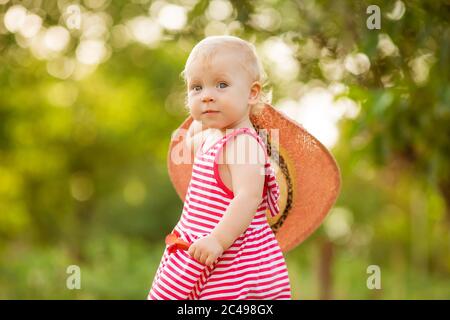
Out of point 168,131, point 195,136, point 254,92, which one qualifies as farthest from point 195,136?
point 168,131

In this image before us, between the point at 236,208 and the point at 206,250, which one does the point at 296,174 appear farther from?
the point at 206,250

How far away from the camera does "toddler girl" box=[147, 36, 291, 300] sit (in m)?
2.10

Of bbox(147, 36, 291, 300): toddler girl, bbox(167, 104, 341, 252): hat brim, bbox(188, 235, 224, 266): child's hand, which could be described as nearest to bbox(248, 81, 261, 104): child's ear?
bbox(147, 36, 291, 300): toddler girl

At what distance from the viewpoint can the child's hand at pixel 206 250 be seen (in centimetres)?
204

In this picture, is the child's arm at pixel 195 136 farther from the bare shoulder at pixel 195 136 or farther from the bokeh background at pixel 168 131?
the bokeh background at pixel 168 131

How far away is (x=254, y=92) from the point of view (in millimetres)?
2266

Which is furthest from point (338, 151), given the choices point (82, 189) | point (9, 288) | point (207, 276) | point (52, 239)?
point (52, 239)

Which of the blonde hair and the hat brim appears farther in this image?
the hat brim

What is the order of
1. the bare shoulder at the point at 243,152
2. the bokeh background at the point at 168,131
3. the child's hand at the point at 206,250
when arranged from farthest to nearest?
1. the bokeh background at the point at 168,131
2. the bare shoulder at the point at 243,152
3. the child's hand at the point at 206,250

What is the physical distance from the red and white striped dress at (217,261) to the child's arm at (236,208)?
54 millimetres

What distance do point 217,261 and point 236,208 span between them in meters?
0.18

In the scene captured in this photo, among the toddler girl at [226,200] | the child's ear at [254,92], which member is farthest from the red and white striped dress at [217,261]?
the child's ear at [254,92]

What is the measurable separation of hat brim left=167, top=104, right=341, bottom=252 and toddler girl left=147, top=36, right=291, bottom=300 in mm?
307

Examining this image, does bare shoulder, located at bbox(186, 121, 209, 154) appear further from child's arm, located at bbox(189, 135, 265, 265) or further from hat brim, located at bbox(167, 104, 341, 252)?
child's arm, located at bbox(189, 135, 265, 265)
